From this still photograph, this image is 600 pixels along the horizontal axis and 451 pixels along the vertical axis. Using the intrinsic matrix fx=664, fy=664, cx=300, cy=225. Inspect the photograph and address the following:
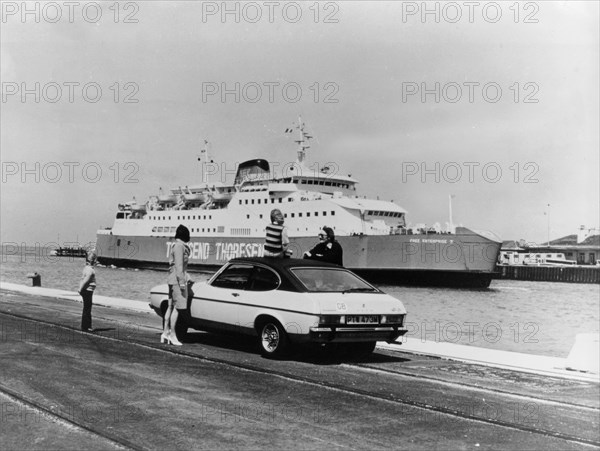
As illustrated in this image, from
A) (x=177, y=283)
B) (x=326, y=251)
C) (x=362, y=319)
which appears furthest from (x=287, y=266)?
(x=326, y=251)

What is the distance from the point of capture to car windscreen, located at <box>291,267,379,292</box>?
827 centimetres

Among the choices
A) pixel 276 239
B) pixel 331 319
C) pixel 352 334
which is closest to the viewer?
pixel 331 319

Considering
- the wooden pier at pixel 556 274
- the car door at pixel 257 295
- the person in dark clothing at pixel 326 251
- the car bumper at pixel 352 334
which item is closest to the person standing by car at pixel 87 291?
the car door at pixel 257 295

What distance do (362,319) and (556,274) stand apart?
64403 millimetres

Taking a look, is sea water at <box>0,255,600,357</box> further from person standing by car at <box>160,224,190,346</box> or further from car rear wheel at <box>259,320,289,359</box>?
person standing by car at <box>160,224,190,346</box>

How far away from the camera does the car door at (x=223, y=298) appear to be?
8672mm

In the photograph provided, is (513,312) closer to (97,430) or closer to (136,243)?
(97,430)

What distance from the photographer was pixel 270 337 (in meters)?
8.18

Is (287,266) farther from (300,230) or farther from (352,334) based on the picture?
(300,230)

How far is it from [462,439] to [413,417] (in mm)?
648

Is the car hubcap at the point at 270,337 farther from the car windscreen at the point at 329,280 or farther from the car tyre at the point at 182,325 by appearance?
the car tyre at the point at 182,325

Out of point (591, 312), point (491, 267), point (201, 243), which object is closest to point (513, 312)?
point (591, 312)

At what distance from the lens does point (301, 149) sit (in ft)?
190

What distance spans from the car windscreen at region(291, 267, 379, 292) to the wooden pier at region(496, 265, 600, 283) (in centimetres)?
5985
